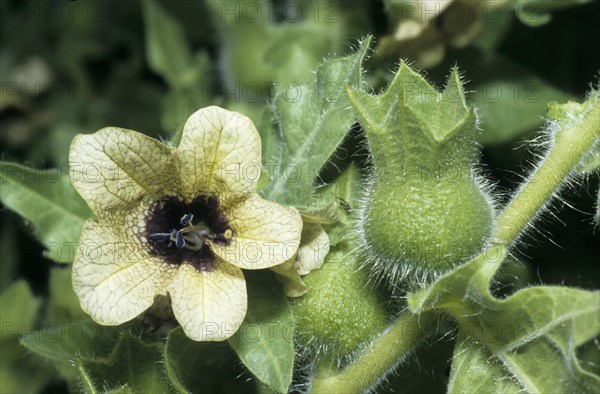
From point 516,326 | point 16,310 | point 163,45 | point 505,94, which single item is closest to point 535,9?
point 505,94

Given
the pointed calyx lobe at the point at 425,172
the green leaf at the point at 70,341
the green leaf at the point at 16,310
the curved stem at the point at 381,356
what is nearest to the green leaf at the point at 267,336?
the curved stem at the point at 381,356

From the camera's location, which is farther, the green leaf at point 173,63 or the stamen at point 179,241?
the green leaf at point 173,63

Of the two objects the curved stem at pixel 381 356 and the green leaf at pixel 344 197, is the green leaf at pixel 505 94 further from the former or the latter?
the curved stem at pixel 381 356

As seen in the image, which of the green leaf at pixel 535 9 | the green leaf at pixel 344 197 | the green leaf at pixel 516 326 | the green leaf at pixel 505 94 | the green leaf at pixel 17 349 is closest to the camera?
the green leaf at pixel 516 326

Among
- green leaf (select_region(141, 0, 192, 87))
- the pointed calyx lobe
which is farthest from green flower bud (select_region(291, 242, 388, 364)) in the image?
green leaf (select_region(141, 0, 192, 87))

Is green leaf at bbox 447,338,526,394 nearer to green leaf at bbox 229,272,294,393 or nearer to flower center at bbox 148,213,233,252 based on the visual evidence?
green leaf at bbox 229,272,294,393

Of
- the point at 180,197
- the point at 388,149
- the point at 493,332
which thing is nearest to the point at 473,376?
the point at 493,332

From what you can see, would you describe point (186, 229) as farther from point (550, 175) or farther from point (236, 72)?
point (236, 72)

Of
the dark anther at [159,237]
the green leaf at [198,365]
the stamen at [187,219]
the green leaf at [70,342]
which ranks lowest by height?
the green leaf at [70,342]
